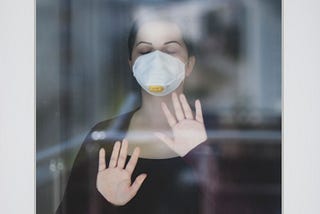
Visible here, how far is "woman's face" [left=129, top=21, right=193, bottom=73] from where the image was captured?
1396 mm

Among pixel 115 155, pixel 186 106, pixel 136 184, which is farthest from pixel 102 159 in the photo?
pixel 186 106

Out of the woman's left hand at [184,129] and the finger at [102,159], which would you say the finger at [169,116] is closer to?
the woman's left hand at [184,129]

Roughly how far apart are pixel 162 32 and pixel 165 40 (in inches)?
1.3

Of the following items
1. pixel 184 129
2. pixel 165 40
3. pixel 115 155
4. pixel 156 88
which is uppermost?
pixel 165 40

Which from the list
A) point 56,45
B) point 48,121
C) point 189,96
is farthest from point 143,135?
point 56,45

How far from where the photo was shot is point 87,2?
1.44m

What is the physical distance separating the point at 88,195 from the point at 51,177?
0.54 ft

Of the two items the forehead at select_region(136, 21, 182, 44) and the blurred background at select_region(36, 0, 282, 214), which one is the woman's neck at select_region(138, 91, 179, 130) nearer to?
the blurred background at select_region(36, 0, 282, 214)

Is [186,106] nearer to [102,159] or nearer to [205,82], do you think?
[205,82]

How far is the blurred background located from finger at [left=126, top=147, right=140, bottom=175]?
0.16m
